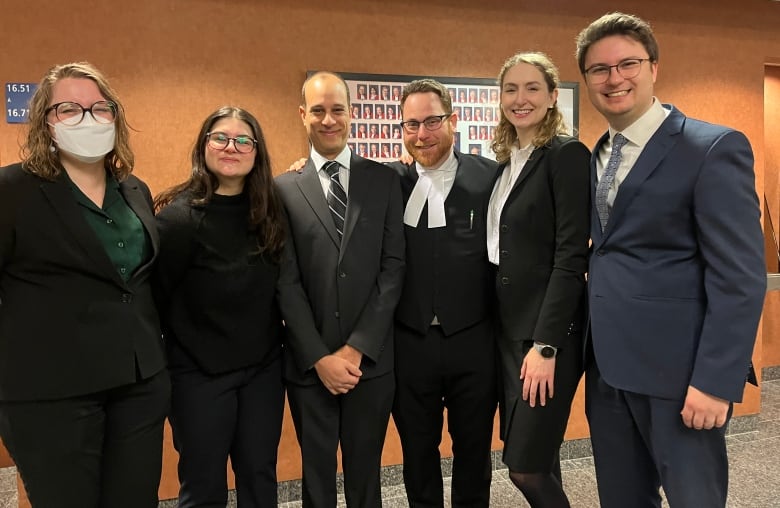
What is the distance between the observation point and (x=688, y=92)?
3.70 meters

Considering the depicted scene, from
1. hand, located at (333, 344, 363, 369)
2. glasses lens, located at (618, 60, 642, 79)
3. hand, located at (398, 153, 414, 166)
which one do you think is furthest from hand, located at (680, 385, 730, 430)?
hand, located at (398, 153, 414, 166)

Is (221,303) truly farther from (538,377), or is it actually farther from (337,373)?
(538,377)

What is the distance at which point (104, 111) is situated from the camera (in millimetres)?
1743

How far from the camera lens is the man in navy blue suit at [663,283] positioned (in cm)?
152

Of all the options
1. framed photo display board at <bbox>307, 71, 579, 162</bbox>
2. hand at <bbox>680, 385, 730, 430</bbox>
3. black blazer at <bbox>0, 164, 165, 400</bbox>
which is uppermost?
framed photo display board at <bbox>307, 71, 579, 162</bbox>

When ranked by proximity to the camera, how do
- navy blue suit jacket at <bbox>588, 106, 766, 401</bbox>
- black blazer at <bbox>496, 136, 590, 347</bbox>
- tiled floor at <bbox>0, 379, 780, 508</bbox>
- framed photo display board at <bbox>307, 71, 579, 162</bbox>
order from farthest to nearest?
framed photo display board at <bbox>307, 71, 579, 162</bbox> → tiled floor at <bbox>0, 379, 780, 508</bbox> → black blazer at <bbox>496, 136, 590, 347</bbox> → navy blue suit jacket at <bbox>588, 106, 766, 401</bbox>

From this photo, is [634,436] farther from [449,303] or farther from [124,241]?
[124,241]

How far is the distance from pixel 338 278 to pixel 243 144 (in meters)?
0.56

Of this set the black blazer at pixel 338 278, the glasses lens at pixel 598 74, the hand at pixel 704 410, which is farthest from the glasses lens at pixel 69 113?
the hand at pixel 704 410

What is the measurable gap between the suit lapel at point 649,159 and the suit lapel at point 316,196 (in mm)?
946

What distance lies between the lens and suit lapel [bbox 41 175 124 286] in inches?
63.6

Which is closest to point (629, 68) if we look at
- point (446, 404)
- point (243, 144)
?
point (243, 144)

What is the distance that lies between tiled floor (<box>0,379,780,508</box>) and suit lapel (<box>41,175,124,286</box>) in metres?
1.99

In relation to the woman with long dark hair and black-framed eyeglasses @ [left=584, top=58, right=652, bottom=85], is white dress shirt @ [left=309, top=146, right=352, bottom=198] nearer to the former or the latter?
the woman with long dark hair
